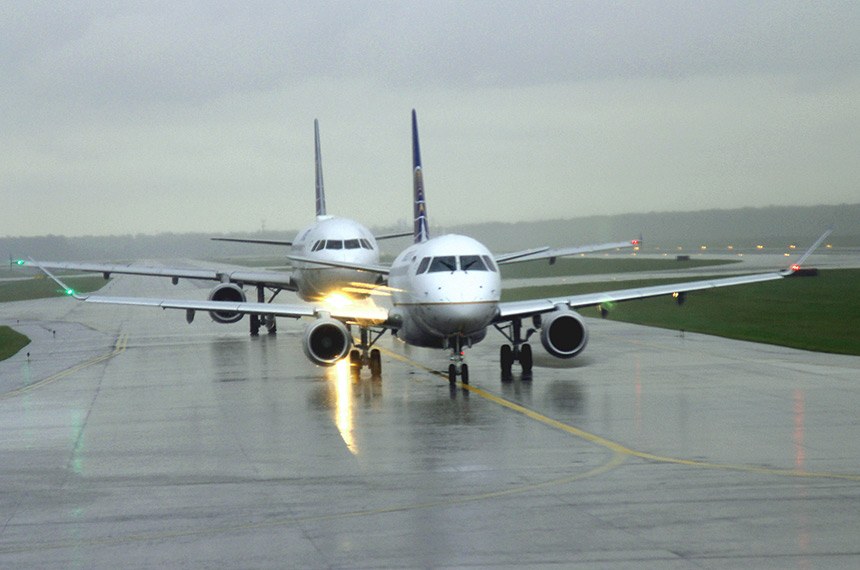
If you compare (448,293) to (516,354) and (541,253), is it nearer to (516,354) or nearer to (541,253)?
(516,354)

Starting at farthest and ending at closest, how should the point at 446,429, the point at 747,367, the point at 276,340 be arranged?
the point at 276,340, the point at 747,367, the point at 446,429

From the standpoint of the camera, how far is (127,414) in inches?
994

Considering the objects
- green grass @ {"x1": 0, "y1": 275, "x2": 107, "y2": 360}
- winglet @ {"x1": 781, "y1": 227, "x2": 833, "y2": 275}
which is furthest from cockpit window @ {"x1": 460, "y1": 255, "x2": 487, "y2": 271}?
green grass @ {"x1": 0, "y1": 275, "x2": 107, "y2": 360}

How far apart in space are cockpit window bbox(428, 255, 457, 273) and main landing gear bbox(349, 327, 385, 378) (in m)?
3.94

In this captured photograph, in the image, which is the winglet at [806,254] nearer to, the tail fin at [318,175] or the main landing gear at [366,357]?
the main landing gear at [366,357]

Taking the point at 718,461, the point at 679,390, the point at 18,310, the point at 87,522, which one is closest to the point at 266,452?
the point at 87,522

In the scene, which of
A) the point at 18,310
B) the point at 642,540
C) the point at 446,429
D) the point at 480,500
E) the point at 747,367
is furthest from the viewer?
the point at 18,310

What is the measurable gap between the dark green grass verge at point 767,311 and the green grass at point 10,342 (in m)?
25.1

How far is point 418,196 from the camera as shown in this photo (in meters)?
39.5

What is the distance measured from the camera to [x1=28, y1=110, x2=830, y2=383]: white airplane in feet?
92.1

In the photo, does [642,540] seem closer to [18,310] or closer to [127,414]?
[127,414]

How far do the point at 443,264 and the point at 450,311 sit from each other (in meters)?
1.56

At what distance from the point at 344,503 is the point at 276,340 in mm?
30894

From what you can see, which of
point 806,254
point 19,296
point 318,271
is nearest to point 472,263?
point 806,254
